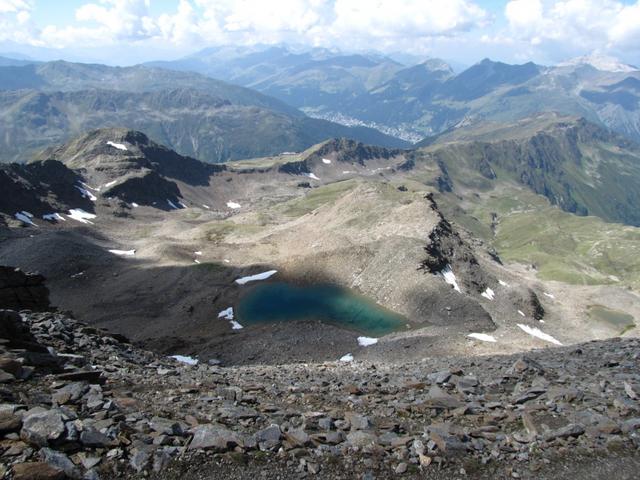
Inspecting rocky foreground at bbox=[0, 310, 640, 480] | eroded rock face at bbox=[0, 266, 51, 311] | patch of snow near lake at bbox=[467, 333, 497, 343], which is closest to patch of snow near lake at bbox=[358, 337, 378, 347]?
patch of snow near lake at bbox=[467, 333, 497, 343]

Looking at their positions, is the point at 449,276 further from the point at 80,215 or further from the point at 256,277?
the point at 80,215

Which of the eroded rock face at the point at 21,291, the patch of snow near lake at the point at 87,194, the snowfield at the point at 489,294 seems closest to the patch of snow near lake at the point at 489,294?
the snowfield at the point at 489,294

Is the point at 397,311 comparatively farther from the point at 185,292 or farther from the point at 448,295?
the point at 185,292

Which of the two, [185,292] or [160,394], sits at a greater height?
[160,394]

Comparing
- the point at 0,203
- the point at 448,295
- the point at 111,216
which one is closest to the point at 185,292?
the point at 448,295

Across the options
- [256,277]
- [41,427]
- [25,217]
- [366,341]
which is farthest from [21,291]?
[25,217]

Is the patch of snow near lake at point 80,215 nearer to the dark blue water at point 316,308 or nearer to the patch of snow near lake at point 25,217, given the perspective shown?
the patch of snow near lake at point 25,217

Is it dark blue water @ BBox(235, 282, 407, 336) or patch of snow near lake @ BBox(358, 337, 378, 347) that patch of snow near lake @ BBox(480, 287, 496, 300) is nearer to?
dark blue water @ BBox(235, 282, 407, 336)
